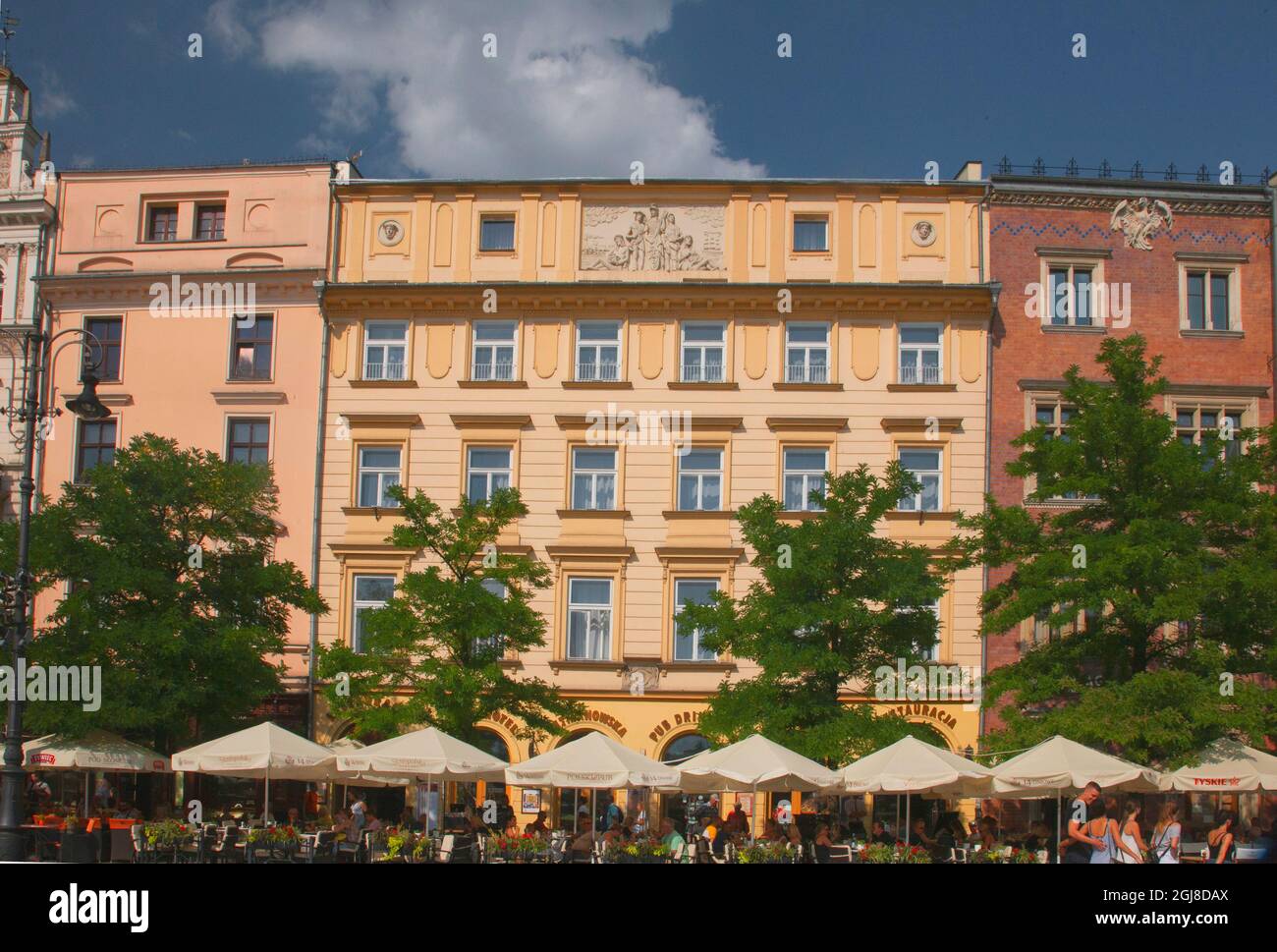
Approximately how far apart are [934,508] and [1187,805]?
864cm

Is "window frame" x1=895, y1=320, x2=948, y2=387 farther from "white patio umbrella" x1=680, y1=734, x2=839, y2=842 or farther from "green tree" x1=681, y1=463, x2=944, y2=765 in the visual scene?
"white patio umbrella" x1=680, y1=734, x2=839, y2=842

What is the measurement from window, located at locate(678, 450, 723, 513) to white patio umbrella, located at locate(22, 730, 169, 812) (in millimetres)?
13228

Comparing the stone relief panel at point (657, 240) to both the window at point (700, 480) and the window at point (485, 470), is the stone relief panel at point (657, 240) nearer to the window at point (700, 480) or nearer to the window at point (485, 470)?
the window at point (700, 480)

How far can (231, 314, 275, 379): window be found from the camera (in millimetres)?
34125

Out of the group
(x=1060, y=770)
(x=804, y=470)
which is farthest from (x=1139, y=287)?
(x=1060, y=770)

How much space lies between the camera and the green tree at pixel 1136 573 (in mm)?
23812

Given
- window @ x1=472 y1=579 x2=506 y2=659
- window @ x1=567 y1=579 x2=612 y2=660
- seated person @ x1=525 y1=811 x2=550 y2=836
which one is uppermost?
window @ x1=567 y1=579 x2=612 y2=660

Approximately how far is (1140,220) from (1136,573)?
12929 mm

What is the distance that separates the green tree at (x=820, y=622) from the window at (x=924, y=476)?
19.2ft

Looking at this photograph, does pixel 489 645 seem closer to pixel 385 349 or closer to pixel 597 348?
pixel 597 348

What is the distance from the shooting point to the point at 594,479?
32.9m

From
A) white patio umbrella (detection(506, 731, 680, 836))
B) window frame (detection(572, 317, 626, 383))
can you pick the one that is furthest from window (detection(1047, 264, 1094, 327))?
white patio umbrella (detection(506, 731, 680, 836))
